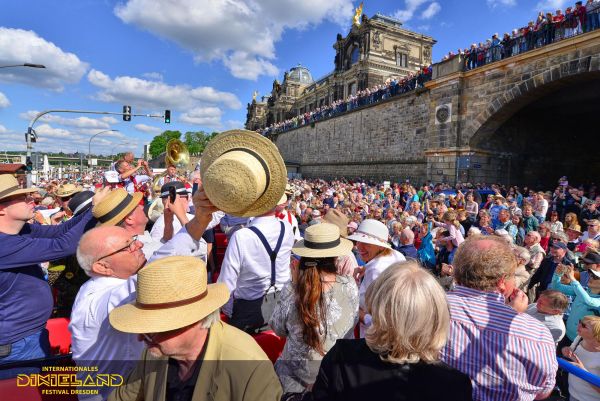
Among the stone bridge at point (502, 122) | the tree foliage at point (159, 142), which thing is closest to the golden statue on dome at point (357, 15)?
the stone bridge at point (502, 122)

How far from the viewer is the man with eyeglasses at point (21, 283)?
210cm

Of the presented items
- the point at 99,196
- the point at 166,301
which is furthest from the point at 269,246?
the point at 99,196

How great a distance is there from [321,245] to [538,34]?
1393cm

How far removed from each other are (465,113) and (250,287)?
14.2 metres

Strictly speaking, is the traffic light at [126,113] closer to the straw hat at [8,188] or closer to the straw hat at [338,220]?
the straw hat at [338,220]

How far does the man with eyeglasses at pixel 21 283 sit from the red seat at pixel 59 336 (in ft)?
1.04

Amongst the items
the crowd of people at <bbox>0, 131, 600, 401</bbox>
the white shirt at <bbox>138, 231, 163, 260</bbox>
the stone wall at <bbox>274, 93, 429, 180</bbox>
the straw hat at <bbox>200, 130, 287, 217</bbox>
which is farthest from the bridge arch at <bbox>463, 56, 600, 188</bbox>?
the white shirt at <bbox>138, 231, 163, 260</bbox>

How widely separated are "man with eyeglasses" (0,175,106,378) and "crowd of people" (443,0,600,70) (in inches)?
573

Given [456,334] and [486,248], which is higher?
[486,248]

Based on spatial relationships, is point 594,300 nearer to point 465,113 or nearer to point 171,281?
point 171,281

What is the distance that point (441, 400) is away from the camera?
1.28 m

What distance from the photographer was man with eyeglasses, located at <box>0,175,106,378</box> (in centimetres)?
210

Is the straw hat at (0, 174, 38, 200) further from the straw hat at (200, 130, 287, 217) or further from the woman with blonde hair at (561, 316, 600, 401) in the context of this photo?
the woman with blonde hair at (561, 316, 600, 401)

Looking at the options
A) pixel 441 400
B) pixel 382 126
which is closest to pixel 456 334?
pixel 441 400
